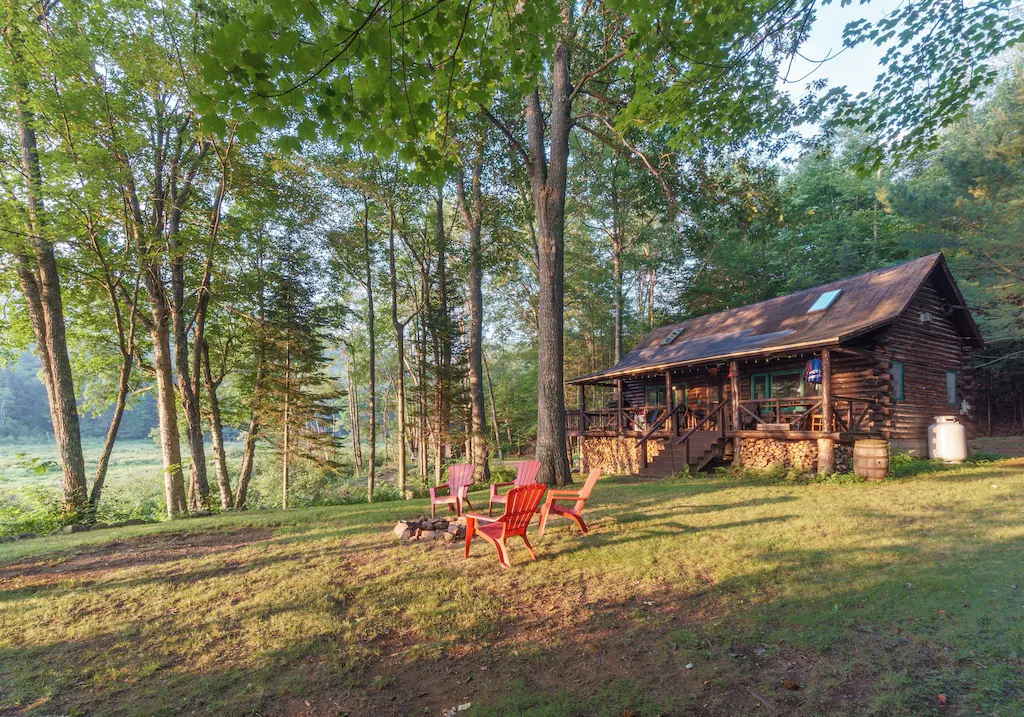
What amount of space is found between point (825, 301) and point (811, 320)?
99 cm

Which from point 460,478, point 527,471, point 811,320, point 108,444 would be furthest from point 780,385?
point 108,444

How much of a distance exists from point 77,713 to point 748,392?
16863 millimetres

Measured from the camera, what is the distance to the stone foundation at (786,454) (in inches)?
425

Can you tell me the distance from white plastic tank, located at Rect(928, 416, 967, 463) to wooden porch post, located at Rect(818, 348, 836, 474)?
13.8 feet

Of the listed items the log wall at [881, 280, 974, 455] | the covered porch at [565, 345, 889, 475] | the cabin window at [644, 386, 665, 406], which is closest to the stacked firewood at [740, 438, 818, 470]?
the covered porch at [565, 345, 889, 475]

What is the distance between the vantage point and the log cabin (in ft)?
38.0

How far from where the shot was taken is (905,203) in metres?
18.1

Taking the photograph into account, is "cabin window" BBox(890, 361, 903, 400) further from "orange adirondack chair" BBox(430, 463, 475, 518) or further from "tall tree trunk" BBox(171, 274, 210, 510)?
"tall tree trunk" BBox(171, 274, 210, 510)

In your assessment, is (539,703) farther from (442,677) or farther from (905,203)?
(905,203)

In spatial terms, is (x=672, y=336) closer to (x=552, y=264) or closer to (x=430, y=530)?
(x=552, y=264)

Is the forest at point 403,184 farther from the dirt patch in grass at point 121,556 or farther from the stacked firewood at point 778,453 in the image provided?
the stacked firewood at point 778,453

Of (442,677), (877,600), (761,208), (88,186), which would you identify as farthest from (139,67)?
(877,600)

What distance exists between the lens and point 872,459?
9781mm

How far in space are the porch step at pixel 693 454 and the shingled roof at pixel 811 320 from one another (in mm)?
2303
